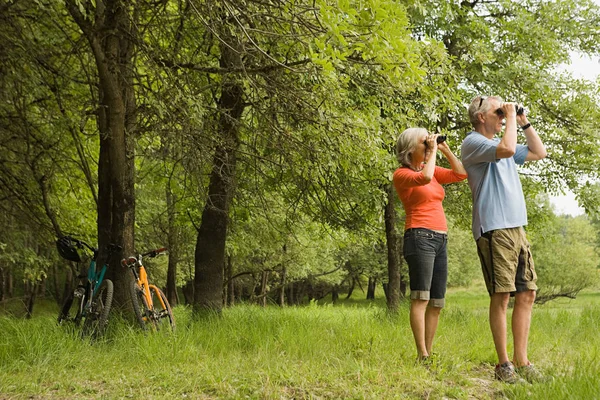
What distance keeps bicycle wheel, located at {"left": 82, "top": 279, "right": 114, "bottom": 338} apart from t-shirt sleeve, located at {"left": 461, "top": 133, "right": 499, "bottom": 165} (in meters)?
3.84

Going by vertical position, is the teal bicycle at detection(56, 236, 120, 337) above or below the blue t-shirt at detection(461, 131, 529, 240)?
below

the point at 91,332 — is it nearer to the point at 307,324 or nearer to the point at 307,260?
the point at 307,324

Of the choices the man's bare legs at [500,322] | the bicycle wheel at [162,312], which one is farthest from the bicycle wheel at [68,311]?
the man's bare legs at [500,322]

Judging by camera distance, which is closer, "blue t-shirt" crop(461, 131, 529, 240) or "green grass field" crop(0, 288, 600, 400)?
"green grass field" crop(0, 288, 600, 400)

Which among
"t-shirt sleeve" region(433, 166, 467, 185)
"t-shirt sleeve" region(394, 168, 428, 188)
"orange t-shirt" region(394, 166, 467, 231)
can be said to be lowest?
"orange t-shirt" region(394, 166, 467, 231)

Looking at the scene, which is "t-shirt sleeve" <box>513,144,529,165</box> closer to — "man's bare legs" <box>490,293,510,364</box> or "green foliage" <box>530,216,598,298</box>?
"man's bare legs" <box>490,293,510,364</box>

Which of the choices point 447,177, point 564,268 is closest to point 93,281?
point 447,177

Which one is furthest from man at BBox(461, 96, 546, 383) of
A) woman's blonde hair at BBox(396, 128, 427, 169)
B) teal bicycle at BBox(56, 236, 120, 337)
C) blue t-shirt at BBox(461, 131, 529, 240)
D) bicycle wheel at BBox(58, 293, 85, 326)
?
bicycle wheel at BBox(58, 293, 85, 326)

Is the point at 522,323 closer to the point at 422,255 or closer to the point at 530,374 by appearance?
the point at 530,374

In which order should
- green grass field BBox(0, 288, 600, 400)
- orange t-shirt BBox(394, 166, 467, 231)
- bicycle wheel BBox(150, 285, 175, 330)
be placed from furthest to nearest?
bicycle wheel BBox(150, 285, 175, 330) → orange t-shirt BBox(394, 166, 467, 231) → green grass field BBox(0, 288, 600, 400)

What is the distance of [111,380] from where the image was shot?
13.0 feet

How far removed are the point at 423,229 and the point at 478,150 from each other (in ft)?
2.36

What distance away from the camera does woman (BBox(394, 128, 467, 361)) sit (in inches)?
164

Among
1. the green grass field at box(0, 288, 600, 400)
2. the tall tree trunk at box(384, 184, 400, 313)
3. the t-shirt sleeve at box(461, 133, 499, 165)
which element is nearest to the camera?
the green grass field at box(0, 288, 600, 400)
